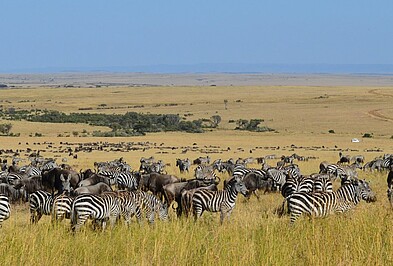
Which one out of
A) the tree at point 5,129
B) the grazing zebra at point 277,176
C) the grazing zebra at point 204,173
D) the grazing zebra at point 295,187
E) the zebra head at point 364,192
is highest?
the zebra head at point 364,192

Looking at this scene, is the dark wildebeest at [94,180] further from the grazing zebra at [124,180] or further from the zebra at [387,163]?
the zebra at [387,163]

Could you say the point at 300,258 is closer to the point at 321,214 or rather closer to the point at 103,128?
the point at 321,214

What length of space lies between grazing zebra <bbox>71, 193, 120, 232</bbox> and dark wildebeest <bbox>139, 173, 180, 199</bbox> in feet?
22.2

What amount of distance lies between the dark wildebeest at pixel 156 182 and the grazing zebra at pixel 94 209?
267 inches

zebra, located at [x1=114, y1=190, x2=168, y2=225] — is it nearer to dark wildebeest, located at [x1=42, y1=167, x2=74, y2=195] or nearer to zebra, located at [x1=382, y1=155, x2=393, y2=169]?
dark wildebeest, located at [x1=42, y1=167, x2=74, y2=195]

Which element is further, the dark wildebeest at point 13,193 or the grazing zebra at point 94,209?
the dark wildebeest at point 13,193

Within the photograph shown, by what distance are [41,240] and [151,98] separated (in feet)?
437

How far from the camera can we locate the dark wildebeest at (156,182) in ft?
56.2

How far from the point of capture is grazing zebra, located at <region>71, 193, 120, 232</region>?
979cm

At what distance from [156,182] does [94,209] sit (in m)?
7.56

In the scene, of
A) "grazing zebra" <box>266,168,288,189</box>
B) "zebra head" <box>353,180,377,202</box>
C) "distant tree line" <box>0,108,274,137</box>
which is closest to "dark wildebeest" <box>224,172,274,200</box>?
"grazing zebra" <box>266,168,288,189</box>

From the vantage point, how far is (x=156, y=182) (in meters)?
17.4

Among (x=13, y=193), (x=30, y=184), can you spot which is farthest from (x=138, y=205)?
(x=30, y=184)

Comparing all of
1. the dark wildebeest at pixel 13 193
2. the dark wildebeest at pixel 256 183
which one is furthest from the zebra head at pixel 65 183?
the dark wildebeest at pixel 256 183
